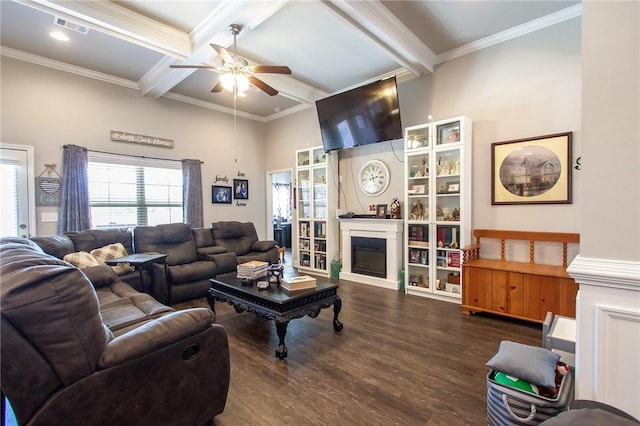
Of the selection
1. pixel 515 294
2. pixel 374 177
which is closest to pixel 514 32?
pixel 374 177

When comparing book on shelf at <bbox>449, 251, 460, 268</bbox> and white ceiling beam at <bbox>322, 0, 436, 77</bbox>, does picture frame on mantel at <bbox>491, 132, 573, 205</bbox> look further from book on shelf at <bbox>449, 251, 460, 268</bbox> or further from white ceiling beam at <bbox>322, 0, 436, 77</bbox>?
white ceiling beam at <bbox>322, 0, 436, 77</bbox>

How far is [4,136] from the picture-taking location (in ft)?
12.8

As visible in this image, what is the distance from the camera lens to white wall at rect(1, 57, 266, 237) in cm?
406

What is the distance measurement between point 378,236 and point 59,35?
16.1 feet

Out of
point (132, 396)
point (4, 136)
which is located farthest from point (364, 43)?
point (4, 136)

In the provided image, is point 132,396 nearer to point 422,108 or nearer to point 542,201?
point 542,201

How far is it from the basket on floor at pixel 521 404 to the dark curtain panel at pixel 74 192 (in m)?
5.27

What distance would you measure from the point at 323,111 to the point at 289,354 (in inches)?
150

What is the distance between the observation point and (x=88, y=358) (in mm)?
1249

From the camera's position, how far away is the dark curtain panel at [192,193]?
561cm

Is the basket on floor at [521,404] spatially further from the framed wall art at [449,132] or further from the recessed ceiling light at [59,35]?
the recessed ceiling light at [59,35]

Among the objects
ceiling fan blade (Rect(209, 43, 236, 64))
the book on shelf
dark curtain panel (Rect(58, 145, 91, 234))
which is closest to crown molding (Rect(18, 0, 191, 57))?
ceiling fan blade (Rect(209, 43, 236, 64))

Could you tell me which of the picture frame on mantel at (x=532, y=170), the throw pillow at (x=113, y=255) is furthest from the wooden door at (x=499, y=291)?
the throw pillow at (x=113, y=255)

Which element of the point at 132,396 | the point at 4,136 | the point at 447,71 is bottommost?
the point at 132,396
